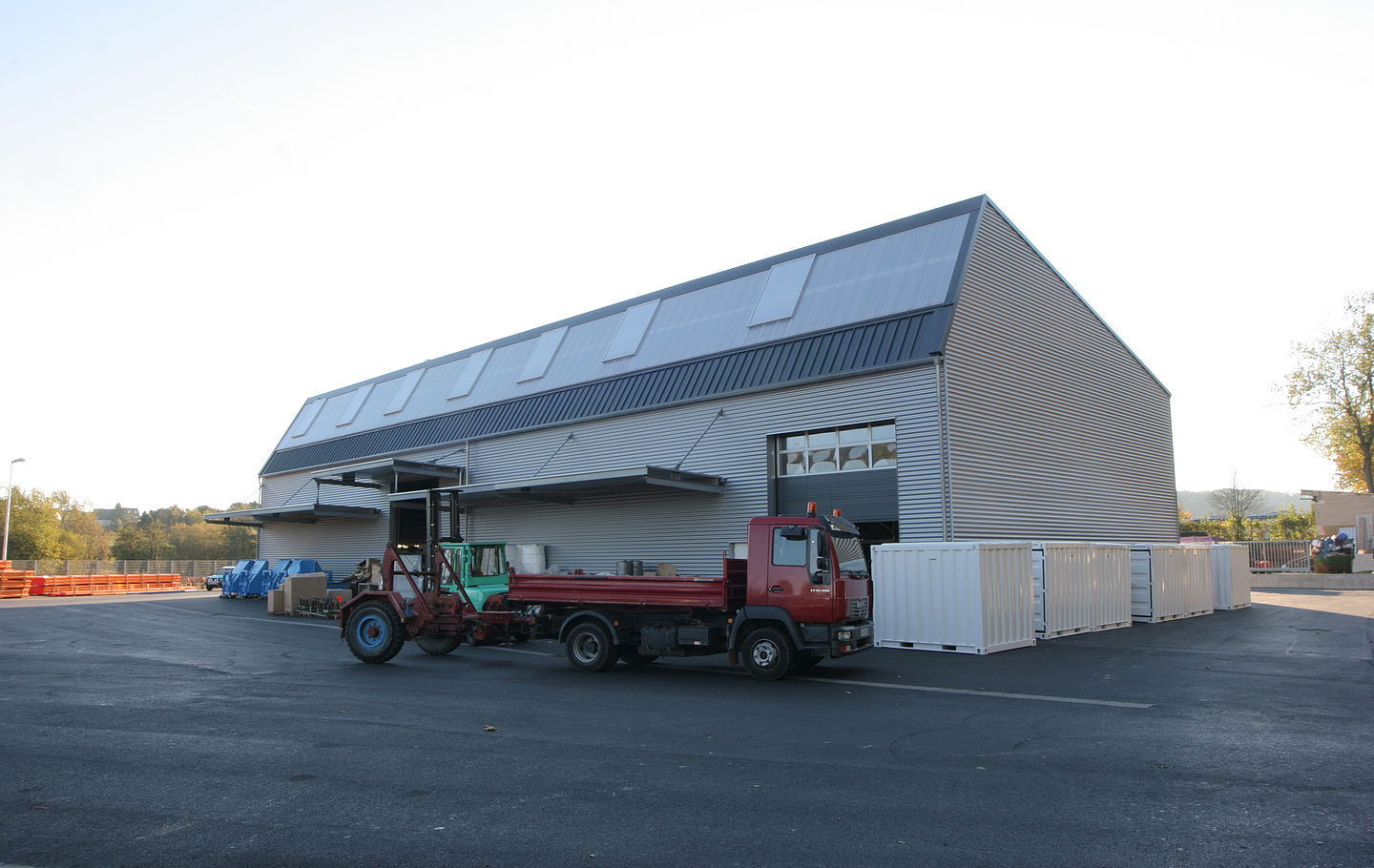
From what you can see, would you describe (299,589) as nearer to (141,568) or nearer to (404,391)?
(404,391)

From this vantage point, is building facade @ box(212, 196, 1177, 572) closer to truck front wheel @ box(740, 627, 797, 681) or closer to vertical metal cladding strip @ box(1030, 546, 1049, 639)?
vertical metal cladding strip @ box(1030, 546, 1049, 639)

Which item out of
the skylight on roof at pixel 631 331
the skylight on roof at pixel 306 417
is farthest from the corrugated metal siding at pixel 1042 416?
the skylight on roof at pixel 306 417

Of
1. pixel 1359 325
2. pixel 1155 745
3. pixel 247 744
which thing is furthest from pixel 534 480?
pixel 1359 325

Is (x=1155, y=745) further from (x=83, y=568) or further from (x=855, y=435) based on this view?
(x=83, y=568)

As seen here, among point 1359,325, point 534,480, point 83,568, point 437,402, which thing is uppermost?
point 1359,325

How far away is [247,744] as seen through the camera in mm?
9023

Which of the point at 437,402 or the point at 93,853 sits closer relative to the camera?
the point at 93,853

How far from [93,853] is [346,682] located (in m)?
8.05

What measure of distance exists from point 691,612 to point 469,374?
23.4 meters

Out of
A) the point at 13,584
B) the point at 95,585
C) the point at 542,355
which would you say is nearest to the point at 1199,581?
the point at 542,355

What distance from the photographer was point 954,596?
54.0 ft

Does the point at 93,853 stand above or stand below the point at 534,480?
below

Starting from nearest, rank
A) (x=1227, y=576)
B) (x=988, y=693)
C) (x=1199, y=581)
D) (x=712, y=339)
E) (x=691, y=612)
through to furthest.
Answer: (x=988, y=693) → (x=691, y=612) → (x=1199, y=581) → (x=712, y=339) → (x=1227, y=576)

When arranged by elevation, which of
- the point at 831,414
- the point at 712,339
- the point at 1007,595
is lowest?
the point at 1007,595
